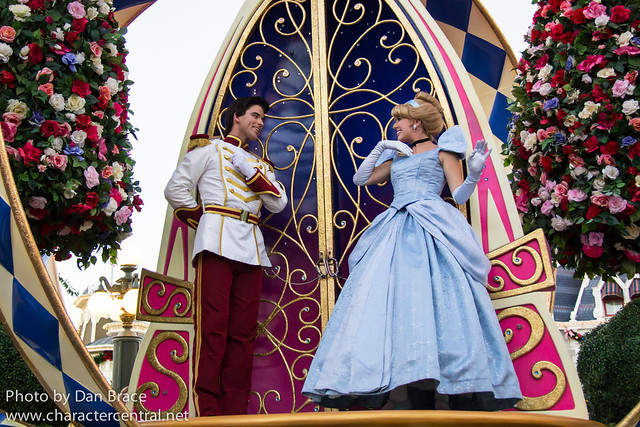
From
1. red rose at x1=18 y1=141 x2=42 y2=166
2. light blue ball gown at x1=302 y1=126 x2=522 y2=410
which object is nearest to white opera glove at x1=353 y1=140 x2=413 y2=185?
light blue ball gown at x1=302 y1=126 x2=522 y2=410

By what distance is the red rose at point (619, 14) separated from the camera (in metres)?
2.93

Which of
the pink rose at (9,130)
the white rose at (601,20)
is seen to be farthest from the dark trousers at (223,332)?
the white rose at (601,20)

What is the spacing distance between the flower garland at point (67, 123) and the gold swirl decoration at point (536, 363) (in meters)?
1.86

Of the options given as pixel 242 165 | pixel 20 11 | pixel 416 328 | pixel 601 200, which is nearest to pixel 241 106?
pixel 242 165

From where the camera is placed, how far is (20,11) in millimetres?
2961

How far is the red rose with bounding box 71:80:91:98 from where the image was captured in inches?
122

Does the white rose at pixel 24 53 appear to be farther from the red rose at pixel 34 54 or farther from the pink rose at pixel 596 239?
the pink rose at pixel 596 239

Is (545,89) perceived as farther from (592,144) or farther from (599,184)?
(599,184)

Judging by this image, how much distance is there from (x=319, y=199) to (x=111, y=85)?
47.1 inches

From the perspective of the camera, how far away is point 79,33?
3158 mm

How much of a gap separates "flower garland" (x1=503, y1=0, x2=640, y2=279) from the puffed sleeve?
294mm

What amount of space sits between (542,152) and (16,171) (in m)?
2.35

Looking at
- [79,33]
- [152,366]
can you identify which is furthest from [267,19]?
[152,366]

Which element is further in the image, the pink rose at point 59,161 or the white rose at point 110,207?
the white rose at point 110,207
